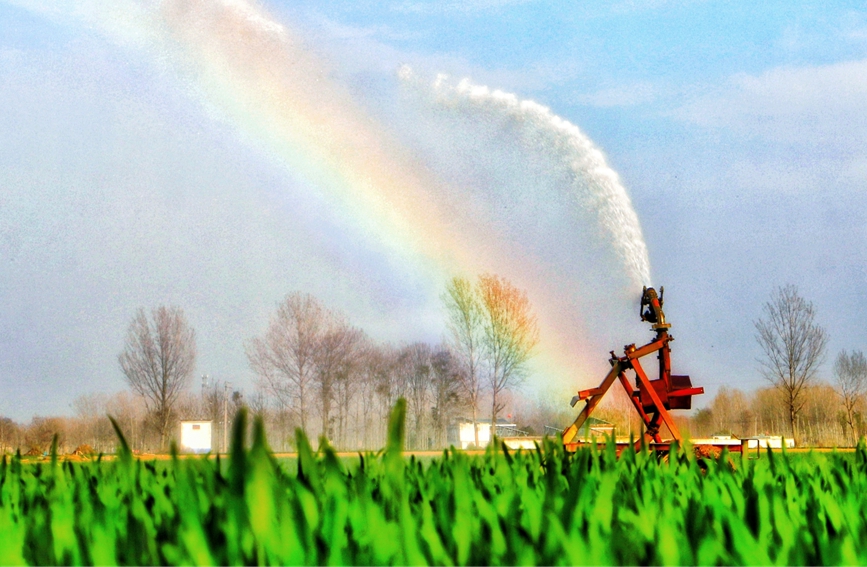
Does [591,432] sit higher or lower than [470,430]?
higher

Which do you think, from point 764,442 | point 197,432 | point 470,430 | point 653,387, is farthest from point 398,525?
point 470,430

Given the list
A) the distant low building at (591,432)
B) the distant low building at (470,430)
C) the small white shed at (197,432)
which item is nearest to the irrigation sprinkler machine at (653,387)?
the distant low building at (591,432)

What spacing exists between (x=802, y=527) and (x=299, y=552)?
1680 millimetres

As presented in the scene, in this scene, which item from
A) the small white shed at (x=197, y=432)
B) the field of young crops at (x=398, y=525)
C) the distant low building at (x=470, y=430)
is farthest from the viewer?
the distant low building at (x=470, y=430)

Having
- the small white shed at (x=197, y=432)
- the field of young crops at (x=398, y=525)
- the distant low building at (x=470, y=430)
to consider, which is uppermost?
the field of young crops at (x=398, y=525)

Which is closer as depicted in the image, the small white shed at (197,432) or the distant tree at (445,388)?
the small white shed at (197,432)

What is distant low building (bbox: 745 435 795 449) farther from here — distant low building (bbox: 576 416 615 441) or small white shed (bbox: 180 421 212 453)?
small white shed (bbox: 180 421 212 453)

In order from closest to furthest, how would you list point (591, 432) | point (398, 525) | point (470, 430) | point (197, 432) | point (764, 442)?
point (398, 525), point (591, 432), point (764, 442), point (197, 432), point (470, 430)

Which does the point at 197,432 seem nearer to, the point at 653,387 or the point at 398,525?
the point at 653,387

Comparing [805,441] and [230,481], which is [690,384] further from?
[805,441]

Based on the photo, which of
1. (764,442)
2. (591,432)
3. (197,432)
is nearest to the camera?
(591,432)

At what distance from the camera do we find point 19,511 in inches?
136

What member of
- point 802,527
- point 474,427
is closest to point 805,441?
point 474,427

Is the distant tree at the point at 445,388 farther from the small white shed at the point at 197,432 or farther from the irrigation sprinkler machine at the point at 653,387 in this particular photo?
the irrigation sprinkler machine at the point at 653,387
